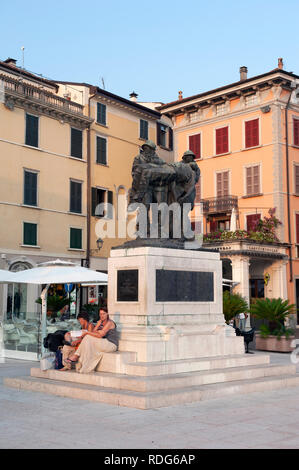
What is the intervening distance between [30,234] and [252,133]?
596 inches

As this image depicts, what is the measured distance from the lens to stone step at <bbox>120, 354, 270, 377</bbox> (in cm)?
927

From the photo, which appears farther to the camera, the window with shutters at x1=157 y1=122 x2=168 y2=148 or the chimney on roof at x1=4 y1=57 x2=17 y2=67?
the window with shutters at x1=157 y1=122 x2=168 y2=148

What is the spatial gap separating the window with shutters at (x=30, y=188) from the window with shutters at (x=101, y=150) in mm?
5209

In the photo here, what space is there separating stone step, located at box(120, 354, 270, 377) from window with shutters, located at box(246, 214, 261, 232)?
23093mm

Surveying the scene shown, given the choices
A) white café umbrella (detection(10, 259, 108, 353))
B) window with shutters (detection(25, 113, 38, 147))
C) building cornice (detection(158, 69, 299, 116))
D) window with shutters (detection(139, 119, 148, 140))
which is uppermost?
building cornice (detection(158, 69, 299, 116))

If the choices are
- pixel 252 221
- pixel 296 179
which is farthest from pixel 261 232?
pixel 296 179

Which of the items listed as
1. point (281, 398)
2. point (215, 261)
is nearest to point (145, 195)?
point (215, 261)

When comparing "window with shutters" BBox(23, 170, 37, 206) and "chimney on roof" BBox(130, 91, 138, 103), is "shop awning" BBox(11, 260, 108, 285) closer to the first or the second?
"window with shutters" BBox(23, 170, 37, 206)

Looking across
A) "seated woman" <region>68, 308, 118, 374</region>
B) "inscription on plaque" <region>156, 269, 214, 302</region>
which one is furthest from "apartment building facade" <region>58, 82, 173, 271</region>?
"seated woman" <region>68, 308, 118, 374</region>

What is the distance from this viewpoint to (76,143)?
33.2m

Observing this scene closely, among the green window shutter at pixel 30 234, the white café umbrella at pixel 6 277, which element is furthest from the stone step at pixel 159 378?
the green window shutter at pixel 30 234

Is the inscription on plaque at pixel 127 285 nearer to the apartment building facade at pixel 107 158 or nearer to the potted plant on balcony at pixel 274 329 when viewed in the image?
the potted plant on balcony at pixel 274 329

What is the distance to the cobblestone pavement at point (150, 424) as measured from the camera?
19.5 ft
